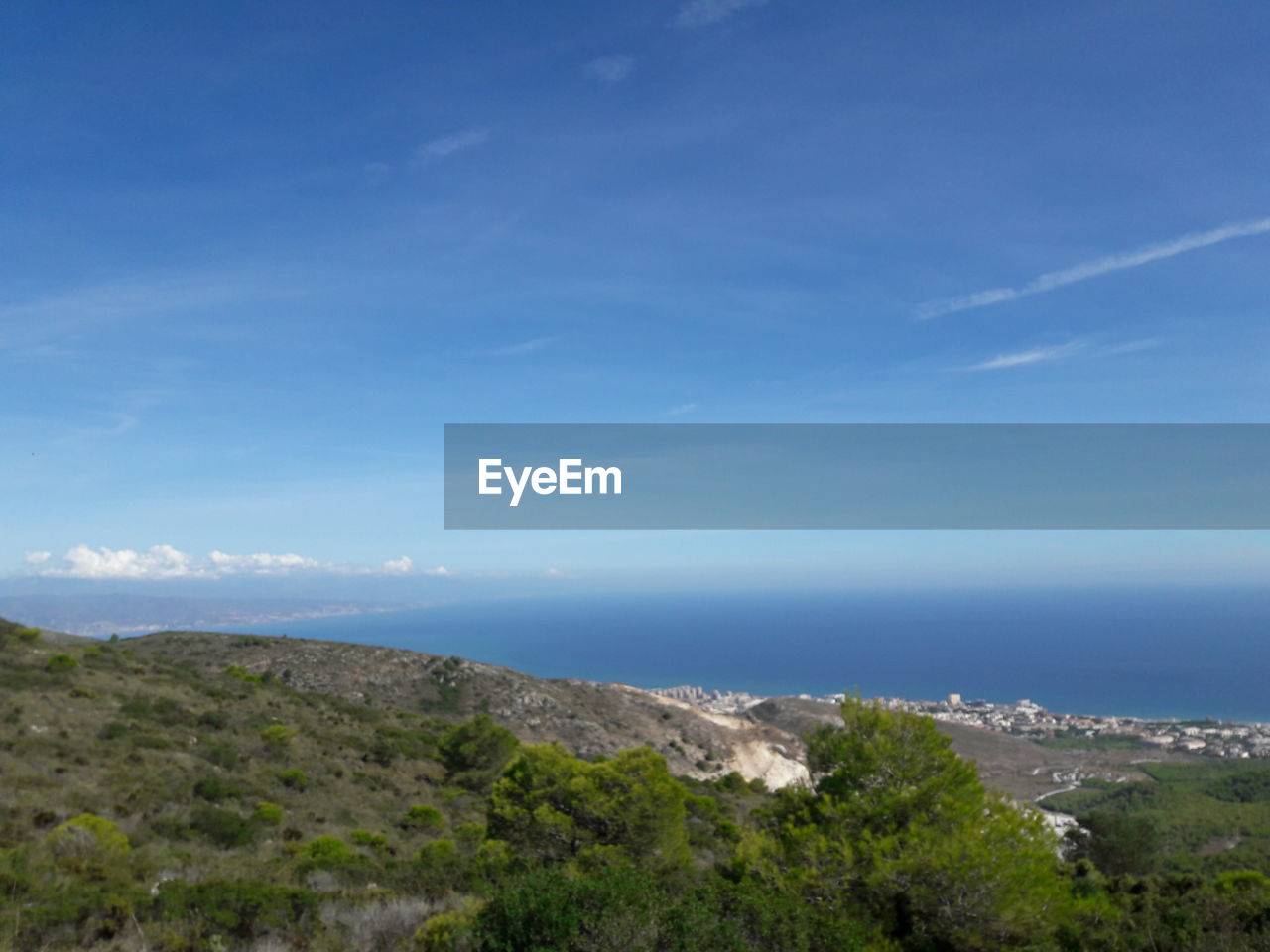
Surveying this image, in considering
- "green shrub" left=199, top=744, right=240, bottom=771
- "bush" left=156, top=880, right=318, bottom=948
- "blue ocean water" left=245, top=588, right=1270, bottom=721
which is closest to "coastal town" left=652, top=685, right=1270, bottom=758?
"blue ocean water" left=245, top=588, right=1270, bottom=721

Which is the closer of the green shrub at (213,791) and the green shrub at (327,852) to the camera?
the green shrub at (327,852)

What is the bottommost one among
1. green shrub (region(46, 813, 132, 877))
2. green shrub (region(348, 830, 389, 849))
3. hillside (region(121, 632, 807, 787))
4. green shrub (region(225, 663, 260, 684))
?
hillside (region(121, 632, 807, 787))

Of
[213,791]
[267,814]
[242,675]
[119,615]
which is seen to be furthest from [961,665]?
[119,615]

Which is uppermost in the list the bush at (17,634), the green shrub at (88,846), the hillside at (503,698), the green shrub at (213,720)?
the bush at (17,634)

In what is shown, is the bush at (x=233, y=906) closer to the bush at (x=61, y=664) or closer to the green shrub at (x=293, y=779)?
the green shrub at (x=293, y=779)

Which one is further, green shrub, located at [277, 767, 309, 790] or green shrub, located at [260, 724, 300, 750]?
green shrub, located at [260, 724, 300, 750]

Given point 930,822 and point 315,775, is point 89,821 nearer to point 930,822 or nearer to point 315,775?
point 315,775

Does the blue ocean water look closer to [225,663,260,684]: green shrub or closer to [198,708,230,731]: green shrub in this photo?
[225,663,260,684]: green shrub

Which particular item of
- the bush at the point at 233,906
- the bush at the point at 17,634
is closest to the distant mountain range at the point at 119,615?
the bush at the point at 17,634
